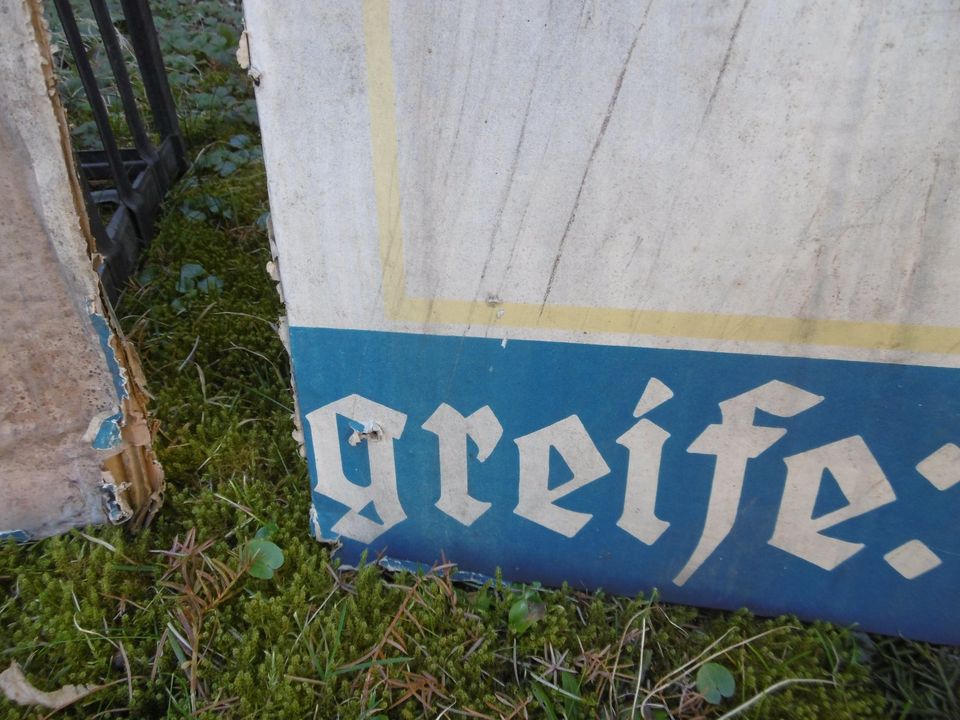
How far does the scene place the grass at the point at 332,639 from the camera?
1.06 meters

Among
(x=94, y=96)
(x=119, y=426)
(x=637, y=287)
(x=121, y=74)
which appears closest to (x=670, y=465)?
(x=637, y=287)

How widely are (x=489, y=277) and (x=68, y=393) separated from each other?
773 mm

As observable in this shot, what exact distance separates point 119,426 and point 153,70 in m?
1.38

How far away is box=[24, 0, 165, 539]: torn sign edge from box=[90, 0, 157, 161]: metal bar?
782 millimetres

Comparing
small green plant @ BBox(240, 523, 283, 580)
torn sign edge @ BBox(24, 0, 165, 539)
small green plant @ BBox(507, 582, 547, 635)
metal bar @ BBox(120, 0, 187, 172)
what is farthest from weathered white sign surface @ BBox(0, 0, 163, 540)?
metal bar @ BBox(120, 0, 187, 172)

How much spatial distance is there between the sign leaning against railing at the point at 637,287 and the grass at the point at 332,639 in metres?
0.07

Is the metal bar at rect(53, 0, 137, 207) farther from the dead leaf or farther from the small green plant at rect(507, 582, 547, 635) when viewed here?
the small green plant at rect(507, 582, 547, 635)

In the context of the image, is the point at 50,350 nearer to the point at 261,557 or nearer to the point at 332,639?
the point at 261,557

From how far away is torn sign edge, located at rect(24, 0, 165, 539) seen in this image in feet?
3.84

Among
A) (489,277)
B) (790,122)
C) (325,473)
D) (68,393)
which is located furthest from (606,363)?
(68,393)

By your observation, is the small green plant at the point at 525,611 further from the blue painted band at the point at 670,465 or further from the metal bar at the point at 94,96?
the metal bar at the point at 94,96

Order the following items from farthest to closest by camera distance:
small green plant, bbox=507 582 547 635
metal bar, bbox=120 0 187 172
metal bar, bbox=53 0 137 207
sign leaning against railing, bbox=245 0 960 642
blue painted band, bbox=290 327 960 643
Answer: metal bar, bbox=120 0 187 172
metal bar, bbox=53 0 137 207
small green plant, bbox=507 582 547 635
blue painted band, bbox=290 327 960 643
sign leaning against railing, bbox=245 0 960 642

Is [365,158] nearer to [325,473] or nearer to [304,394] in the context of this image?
[304,394]

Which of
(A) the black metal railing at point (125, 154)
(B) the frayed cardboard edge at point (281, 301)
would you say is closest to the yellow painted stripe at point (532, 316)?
(B) the frayed cardboard edge at point (281, 301)
